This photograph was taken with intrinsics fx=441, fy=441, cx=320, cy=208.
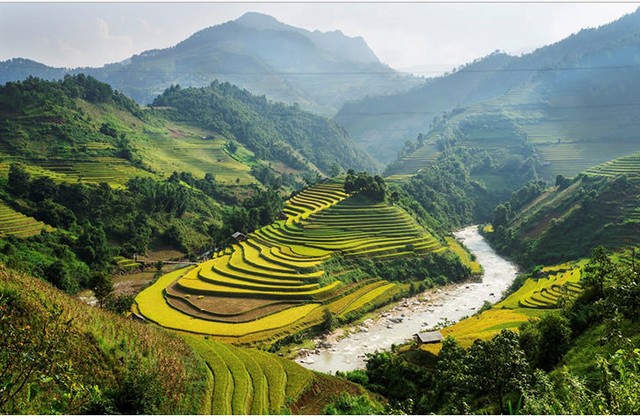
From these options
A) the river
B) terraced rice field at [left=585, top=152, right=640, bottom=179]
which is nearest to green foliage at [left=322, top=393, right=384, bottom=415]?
the river

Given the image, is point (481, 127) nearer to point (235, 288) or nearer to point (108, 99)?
point (108, 99)

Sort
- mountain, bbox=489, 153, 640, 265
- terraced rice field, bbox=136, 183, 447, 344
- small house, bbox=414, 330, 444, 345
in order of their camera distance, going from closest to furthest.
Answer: small house, bbox=414, 330, 444, 345
terraced rice field, bbox=136, 183, 447, 344
mountain, bbox=489, 153, 640, 265

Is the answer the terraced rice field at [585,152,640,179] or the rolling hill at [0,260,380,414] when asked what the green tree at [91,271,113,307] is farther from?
the terraced rice field at [585,152,640,179]

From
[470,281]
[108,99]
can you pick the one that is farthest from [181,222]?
[108,99]

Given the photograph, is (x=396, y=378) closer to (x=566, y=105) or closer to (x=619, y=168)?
(x=619, y=168)

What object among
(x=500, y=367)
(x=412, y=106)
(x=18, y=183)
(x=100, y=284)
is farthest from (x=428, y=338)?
(x=412, y=106)

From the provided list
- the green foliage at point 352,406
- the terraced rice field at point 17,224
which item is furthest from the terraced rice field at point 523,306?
the terraced rice field at point 17,224
